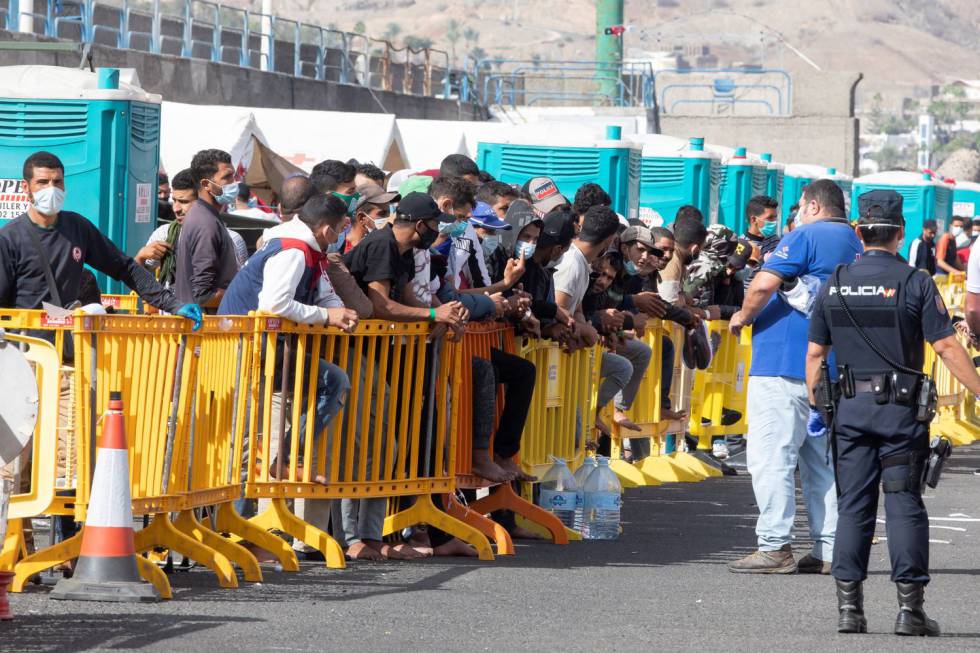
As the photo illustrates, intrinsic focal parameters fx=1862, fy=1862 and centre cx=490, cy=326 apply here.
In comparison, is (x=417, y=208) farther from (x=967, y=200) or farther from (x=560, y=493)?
(x=967, y=200)

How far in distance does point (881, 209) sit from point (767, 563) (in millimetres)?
2167

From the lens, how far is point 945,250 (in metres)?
29.7

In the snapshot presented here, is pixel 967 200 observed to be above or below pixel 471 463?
above

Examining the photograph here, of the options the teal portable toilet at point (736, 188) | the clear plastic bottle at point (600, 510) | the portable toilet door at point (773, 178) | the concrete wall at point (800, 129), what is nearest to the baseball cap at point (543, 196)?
the clear plastic bottle at point (600, 510)

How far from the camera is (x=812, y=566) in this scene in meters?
9.57

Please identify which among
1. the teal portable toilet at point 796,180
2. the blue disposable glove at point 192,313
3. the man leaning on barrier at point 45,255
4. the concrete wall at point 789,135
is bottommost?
the blue disposable glove at point 192,313

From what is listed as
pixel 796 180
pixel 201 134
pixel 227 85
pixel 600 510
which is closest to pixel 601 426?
pixel 600 510

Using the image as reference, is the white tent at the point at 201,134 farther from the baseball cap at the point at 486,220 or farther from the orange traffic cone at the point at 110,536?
the orange traffic cone at the point at 110,536

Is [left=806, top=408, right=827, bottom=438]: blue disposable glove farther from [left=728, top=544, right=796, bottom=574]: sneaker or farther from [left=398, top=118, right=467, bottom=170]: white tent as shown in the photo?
[left=398, top=118, right=467, bottom=170]: white tent

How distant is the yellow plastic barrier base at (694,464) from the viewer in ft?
46.8

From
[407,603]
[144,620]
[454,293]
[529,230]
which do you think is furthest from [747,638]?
[529,230]

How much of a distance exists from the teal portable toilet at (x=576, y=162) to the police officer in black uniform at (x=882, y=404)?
942 centimetres

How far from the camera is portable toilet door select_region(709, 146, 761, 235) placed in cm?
2406

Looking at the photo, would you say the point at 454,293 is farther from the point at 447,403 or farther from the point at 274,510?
the point at 274,510
